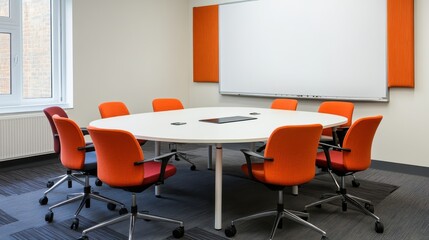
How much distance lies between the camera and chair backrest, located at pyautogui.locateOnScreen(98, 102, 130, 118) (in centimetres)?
424

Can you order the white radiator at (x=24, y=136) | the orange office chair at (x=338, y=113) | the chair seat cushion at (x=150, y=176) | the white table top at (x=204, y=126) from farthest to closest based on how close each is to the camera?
the white radiator at (x=24, y=136)
the orange office chair at (x=338, y=113)
the white table top at (x=204, y=126)
the chair seat cushion at (x=150, y=176)

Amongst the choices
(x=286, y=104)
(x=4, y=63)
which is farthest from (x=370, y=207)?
(x=4, y=63)

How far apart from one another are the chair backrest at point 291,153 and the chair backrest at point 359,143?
16.6 inches

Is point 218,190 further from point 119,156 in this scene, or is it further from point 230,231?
point 119,156

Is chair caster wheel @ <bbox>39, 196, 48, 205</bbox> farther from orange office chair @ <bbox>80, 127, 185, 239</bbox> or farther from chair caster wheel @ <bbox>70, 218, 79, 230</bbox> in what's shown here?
orange office chair @ <bbox>80, 127, 185, 239</bbox>

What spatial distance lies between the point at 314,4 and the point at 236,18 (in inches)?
53.9

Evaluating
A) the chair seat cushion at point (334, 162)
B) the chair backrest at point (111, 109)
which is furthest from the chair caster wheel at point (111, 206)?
the chair seat cushion at point (334, 162)

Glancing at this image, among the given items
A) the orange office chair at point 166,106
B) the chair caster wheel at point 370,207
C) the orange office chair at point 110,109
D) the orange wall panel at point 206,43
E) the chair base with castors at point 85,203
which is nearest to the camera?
the chair base with castors at point 85,203

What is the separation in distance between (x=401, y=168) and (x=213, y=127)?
9.27 feet

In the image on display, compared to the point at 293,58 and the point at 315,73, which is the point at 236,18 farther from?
the point at 315,73

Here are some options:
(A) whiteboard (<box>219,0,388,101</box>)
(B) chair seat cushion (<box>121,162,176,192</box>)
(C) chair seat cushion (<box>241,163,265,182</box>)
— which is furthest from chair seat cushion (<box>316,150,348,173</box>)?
(A) whiteboard (<box>219,0,388,101</box>)

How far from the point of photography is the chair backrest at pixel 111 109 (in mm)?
4238

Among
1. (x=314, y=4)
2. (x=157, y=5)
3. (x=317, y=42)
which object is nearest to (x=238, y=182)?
(x=317, y=42)

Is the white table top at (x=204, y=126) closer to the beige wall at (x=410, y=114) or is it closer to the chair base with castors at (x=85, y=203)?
the chair base with castors at (x=85, y=203)
